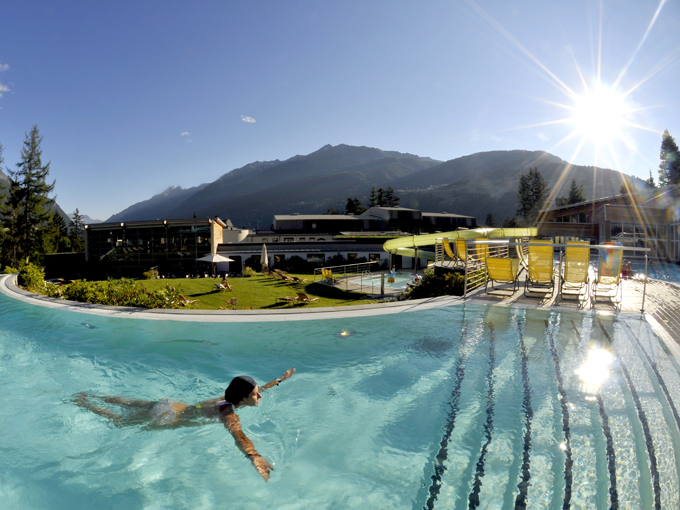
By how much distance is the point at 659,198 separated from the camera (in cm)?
2217

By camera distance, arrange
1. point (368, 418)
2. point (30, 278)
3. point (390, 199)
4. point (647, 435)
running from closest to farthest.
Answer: point (647, 435)
point (368, 418)
point (30, 278)
point (390, 199)

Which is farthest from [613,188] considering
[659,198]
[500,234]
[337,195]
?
[500,234]

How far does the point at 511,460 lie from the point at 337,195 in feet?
615

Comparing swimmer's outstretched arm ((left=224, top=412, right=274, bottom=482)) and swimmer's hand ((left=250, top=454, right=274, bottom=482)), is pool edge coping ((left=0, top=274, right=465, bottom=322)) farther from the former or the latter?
swimmer's hand ((left=250, top=454, right=274, bottom=482))

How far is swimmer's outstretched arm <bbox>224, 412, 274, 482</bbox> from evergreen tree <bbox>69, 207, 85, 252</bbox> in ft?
232

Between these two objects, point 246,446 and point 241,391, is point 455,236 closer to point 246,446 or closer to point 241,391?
point 241,391

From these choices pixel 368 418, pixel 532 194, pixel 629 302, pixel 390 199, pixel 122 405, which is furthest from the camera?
pixel 390 199

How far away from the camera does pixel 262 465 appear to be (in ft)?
13.4

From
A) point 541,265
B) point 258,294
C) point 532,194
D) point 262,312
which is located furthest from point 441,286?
point 532,194

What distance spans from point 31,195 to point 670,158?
91.0 m

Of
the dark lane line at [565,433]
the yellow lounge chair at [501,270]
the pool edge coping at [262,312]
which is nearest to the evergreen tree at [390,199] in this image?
the yellow lounge chair at [501,270]

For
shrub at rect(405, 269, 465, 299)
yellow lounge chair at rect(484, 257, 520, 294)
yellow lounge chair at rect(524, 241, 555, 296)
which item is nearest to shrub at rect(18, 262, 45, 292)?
shrub at rect(405, 269, 465, 299)

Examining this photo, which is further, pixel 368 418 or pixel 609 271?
pixel 609 271

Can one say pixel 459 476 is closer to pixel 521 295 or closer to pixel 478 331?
pixel 478 331
